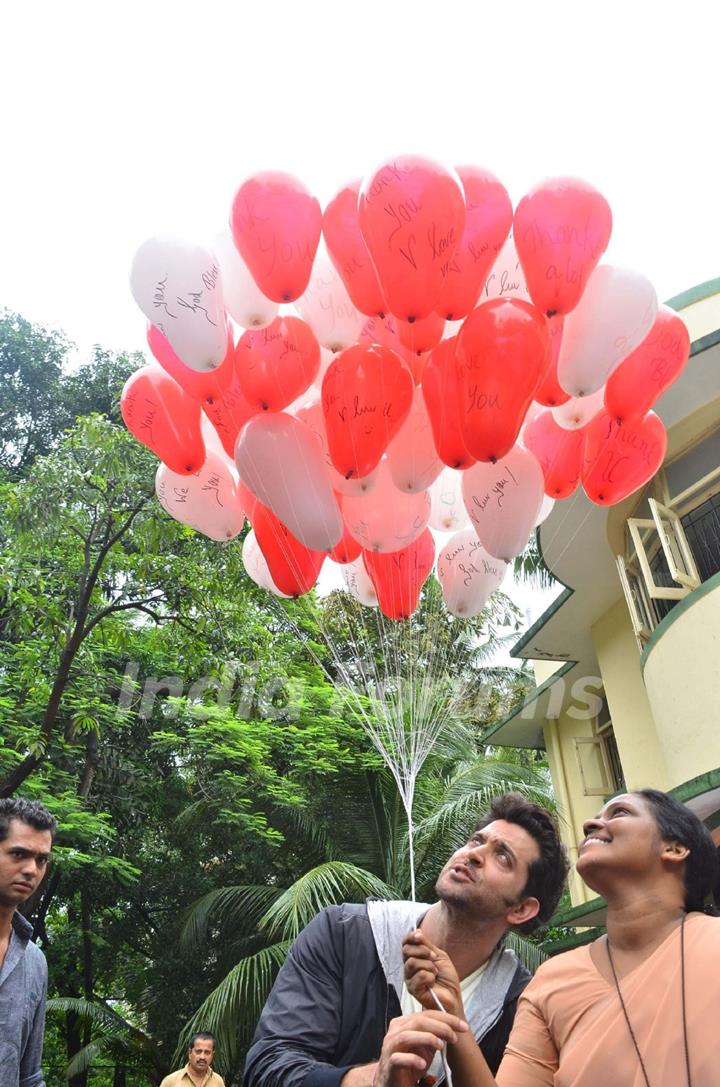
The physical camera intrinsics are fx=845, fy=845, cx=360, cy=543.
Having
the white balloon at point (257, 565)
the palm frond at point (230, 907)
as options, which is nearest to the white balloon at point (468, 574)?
the white balloon at point (257, 565)

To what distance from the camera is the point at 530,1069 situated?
1.69m

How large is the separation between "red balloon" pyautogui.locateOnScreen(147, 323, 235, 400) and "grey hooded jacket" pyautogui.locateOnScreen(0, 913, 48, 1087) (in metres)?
2.38

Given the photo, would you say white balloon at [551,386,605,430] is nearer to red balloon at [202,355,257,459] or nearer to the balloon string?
red balloon at [202,355,257,459]

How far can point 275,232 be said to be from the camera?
11.8 feet

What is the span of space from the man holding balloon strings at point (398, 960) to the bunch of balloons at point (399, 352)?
6.16 feet

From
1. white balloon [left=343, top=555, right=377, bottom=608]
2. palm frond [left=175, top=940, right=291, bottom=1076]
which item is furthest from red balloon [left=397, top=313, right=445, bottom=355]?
palm frond [left=175, top=940, right=291, bottom=1076]

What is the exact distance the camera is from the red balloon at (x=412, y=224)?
337 centimetres

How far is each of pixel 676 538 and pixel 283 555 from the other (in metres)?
4.02

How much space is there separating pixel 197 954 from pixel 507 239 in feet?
42.3

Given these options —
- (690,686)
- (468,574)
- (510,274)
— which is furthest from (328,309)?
(690,686)

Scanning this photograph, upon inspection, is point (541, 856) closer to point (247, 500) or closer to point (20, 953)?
point (20, 953)

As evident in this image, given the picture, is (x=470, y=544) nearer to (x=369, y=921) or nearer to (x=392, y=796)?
(x=369, y=921)

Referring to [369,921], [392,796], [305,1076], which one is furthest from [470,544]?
[392,796]

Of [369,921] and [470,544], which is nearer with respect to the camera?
[369,921]
